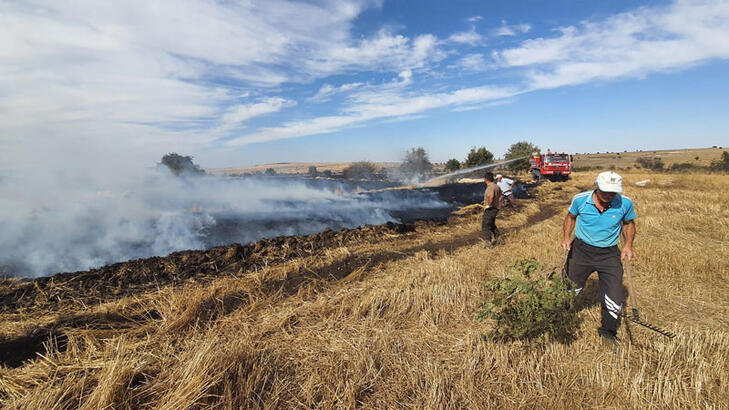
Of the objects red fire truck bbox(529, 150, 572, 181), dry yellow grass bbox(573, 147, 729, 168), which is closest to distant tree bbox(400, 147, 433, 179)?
red fire truck bbox(529, 150, 572, 181)

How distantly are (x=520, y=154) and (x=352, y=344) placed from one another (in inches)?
2072

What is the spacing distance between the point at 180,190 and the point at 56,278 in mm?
13594

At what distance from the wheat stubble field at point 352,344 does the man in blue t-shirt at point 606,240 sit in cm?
40

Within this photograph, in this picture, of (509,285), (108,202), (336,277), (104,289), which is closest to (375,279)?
(336,277)

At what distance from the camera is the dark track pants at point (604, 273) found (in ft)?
11.2

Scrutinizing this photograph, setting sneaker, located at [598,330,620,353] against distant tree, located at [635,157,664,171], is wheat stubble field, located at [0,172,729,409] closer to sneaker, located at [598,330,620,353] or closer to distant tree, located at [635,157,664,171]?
sneaker, located at [598,330,620,353]

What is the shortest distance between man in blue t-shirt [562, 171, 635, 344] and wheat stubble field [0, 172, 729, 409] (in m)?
0.40

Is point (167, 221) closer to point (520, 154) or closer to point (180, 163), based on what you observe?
point (180, 163)

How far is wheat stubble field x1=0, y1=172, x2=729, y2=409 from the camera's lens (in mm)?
2611

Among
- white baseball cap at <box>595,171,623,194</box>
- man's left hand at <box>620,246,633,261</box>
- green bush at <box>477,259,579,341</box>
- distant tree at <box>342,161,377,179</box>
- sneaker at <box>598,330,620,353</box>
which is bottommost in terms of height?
sneaker at <box>598,330,620,353</box>

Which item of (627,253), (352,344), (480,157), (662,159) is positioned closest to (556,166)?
(480,157)

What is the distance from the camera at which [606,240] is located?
3.56 metres

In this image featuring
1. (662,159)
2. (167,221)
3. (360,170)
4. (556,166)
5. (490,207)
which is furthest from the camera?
(662,159)

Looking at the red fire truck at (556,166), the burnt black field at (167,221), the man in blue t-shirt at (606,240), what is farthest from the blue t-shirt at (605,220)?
the red fire truck at (556,166)
